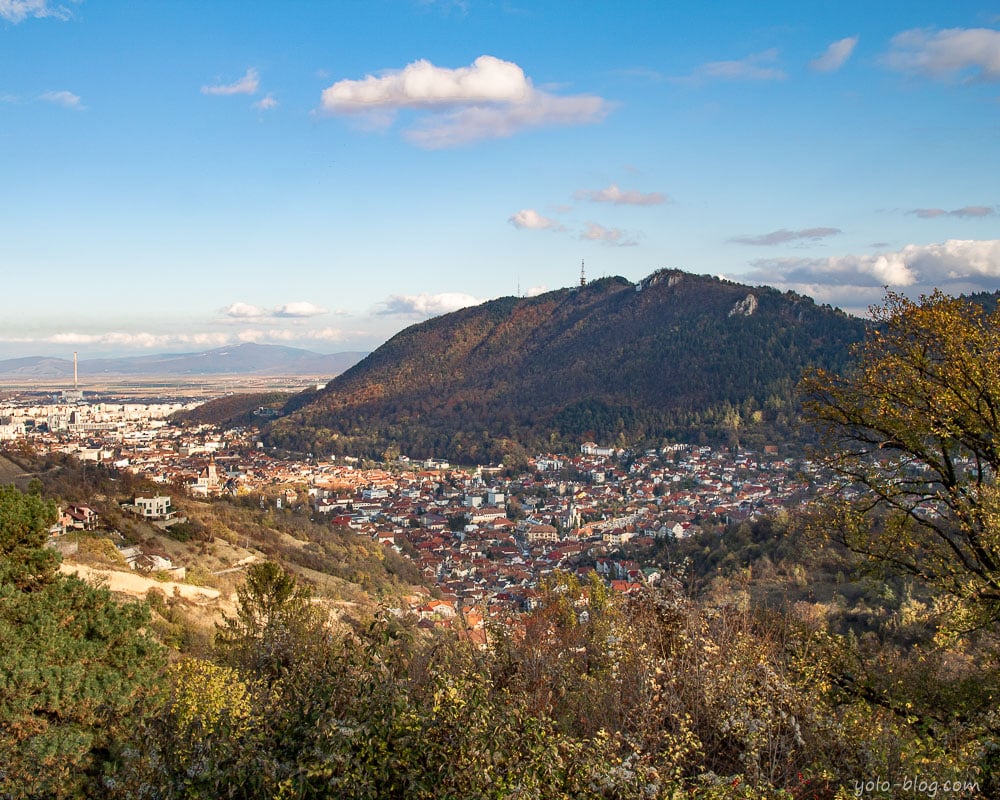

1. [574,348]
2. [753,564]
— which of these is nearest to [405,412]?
[574,348]

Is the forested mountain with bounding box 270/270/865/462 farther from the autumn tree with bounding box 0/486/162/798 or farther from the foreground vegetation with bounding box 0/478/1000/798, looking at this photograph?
the autumn tree with bounding box 0/486/162/798

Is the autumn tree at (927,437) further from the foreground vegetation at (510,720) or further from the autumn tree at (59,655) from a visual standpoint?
the autumn tree at (59,655)

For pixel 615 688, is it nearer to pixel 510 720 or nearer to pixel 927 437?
pixel 510 720

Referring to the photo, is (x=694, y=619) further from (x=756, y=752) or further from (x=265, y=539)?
(x=265, y=539)

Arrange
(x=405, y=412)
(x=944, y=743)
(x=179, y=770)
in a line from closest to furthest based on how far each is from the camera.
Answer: (x=179, y=770) → (x=944, y=743) → (x=405, y=412)

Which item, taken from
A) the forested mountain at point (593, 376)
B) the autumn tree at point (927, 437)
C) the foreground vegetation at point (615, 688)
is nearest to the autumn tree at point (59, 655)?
the foreground vegetation at point (615, 688)

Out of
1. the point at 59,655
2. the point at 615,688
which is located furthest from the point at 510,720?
the point at 59,655
